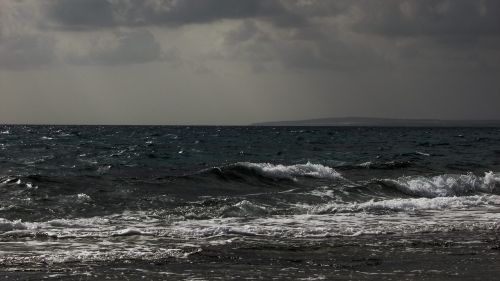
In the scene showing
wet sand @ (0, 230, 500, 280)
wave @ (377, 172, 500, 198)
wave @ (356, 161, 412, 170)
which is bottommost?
wave @ (377, 172, 500, 198)

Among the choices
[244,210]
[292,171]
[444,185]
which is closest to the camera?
[244,210]

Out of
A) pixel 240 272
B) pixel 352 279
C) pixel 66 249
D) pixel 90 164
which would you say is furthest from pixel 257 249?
pixel 90 164

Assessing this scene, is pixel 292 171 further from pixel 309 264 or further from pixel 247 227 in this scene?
pixel 309 264

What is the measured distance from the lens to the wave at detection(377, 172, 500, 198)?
2517 cm

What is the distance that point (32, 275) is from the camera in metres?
9.11

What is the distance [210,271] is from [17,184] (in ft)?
47.9

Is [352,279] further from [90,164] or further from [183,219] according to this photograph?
[90,164]

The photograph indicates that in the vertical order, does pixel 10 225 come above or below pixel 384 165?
above

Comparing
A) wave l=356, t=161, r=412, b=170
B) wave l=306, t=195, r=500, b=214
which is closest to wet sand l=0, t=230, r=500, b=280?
wave l=306, t=195, r=500, b=214

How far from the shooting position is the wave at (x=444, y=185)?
25172mm

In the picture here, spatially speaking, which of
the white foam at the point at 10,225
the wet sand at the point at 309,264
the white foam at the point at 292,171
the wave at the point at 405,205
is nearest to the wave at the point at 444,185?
the white foam at the point at 292,171

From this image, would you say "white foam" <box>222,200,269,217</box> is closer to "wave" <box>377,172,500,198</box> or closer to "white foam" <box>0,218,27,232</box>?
"white foam" <box>0,218,27,232</box>

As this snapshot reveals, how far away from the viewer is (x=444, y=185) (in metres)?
26.7

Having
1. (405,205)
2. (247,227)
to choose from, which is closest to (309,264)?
(247,227)
